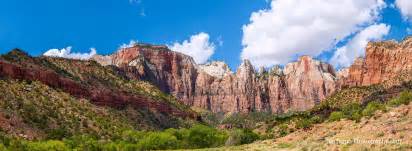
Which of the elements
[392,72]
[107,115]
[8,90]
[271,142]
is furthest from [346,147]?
[392,72]

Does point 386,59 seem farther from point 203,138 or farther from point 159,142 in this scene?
point 159,142

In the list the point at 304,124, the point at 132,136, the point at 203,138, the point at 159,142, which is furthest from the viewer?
the point at 203,138

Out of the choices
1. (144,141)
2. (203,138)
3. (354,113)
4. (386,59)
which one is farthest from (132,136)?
(386,59)

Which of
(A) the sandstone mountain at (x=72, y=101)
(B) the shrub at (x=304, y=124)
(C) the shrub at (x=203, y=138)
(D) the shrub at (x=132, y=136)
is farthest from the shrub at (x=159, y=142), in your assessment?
(B) the shrub at (x=304, y=124)

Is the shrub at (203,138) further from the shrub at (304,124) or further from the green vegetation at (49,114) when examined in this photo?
the shrub at (304,124)

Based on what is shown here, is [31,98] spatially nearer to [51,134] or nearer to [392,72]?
[51,134]

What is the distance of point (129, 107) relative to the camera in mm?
127750

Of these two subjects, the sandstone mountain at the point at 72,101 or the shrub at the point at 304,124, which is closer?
the shrub at the point at 304,124

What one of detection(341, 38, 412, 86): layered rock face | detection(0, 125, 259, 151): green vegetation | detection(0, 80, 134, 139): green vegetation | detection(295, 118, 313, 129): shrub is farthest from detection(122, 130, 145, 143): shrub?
detection(341, 38, 412, 86): layered rock face

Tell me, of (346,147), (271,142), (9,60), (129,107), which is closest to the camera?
(346,147)

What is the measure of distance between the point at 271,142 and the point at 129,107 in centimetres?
9274

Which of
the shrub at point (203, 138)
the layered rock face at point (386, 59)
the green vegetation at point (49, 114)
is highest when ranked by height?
the layered rock face at point (386, 59)

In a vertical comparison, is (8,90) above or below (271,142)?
above

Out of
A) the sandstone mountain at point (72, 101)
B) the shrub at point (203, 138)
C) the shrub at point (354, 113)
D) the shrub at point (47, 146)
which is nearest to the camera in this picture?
the shrub at point (354, 113)
